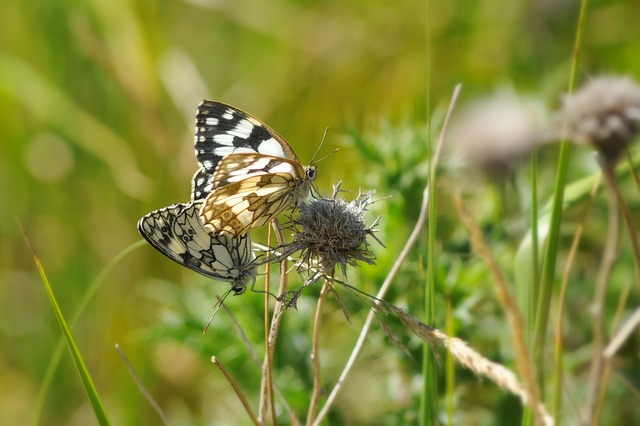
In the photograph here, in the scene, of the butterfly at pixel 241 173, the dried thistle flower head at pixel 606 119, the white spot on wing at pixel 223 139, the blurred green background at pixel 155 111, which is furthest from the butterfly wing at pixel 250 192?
the blurred green background at pixel 155 111

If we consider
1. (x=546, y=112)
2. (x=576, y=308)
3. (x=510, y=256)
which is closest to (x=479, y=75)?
(x=546, y=112)

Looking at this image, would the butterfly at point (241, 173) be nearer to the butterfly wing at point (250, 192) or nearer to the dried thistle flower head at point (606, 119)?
the butterfly wing at point (250, 192)

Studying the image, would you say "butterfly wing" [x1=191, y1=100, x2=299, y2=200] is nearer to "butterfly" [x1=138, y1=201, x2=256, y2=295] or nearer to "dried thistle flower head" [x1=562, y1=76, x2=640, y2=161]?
"butterfly" [x1=138, y1=201, x2=256, y2=295]

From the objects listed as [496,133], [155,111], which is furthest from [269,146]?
[155,111]

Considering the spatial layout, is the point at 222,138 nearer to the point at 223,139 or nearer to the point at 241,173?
the point at 223,139

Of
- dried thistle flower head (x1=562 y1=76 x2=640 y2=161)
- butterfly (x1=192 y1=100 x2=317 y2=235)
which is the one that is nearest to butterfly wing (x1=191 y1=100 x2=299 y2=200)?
butterfly (x1=192 y1=100 x2=317 y2=235)

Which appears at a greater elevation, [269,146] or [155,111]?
[155,111]
